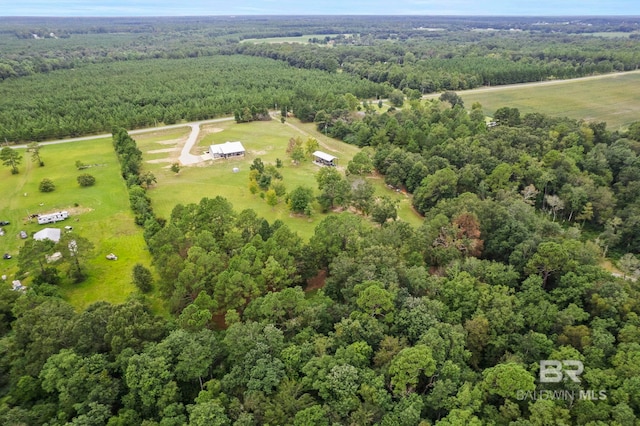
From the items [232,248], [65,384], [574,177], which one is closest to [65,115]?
[232,248]

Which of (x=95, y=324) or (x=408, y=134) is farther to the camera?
(x=408, y=134)

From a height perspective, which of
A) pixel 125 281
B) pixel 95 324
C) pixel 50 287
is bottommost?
pixel 125 281

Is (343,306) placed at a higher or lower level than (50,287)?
higher

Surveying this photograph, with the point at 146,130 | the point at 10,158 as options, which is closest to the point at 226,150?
the point at 146,130

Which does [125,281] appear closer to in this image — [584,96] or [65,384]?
[65,384]

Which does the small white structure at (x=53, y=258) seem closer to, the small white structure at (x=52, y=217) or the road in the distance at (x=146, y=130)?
the small white structure at (x=52, y=217)

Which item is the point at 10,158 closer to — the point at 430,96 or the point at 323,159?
the point at 323,159

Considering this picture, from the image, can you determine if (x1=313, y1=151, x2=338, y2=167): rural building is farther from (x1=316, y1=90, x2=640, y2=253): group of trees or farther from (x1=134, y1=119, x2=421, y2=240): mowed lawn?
(x1=316, y1=90, x2=640, y2=253): group of trees
